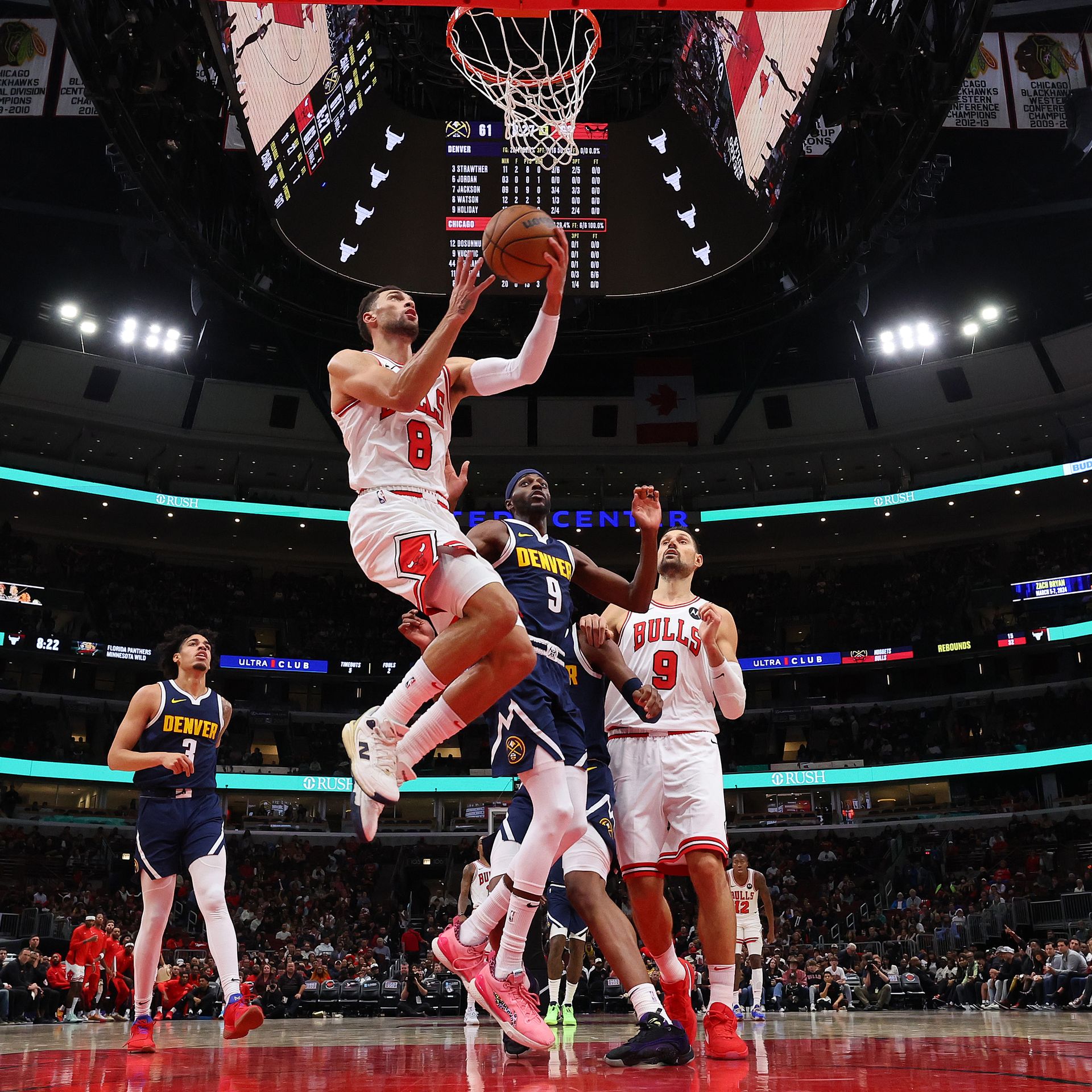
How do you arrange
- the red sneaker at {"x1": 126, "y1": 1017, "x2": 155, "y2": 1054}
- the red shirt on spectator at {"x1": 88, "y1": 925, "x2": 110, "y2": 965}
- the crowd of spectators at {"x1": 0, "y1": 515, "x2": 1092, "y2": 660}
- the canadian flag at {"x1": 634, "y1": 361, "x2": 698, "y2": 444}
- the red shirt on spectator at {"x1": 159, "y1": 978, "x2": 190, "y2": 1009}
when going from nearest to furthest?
the red sneaker at {"x1": 126, "y1": 1017, "x2": 155, "y2": 1054}, the red shirt on spectator at {"x1": 88, "y1": 925, "x2": 110, "y2": 965}, the red shirt on spectator at {"x1": 159, "y1": 978, "x2": 190, "y2": 1009}, the canadian flag at {"x1": 634, "y1": 361, "x2": 698, "y2": 444}, the crowd of spectators at {"x1": 0, "y1": 515, "x2": 1092, "y2": 660}

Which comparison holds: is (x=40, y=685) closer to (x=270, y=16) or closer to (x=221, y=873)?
(x=270, y=16)

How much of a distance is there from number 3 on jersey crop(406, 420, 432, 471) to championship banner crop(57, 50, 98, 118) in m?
17.7

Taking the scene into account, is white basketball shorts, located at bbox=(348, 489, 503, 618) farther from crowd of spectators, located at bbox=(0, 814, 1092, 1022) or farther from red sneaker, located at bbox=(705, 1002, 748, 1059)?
crowd of spectators, located at bbox=(0, 814, 1092, 1022)

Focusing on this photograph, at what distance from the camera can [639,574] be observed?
17.0 ft

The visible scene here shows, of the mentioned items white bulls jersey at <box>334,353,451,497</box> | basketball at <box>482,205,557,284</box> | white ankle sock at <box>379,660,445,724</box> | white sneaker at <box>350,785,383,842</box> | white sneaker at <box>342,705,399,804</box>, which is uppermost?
basketball at <box>482,205,557,284</box>

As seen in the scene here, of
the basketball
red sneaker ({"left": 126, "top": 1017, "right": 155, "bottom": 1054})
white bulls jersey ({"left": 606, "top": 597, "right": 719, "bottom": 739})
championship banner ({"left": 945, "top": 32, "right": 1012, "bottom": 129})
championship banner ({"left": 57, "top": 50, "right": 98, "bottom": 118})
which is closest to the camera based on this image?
the basketball

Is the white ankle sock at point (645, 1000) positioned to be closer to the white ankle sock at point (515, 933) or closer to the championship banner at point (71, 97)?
the white ankle sock at point (515, 933)

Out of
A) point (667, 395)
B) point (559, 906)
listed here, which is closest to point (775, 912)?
point (667, 395)

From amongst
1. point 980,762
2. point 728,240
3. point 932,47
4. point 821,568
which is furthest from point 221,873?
point 821,568

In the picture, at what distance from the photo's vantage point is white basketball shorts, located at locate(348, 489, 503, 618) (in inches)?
167

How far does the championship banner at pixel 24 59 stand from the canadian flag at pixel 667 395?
1631cm

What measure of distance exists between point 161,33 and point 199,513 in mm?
20407

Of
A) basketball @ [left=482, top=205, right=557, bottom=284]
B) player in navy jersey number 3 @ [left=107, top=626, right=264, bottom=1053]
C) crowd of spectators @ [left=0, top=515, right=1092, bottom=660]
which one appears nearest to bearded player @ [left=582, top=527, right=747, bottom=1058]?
basketball @ [left=482, top=205, right=557, bottom=284]

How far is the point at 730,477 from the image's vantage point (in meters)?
34.5
